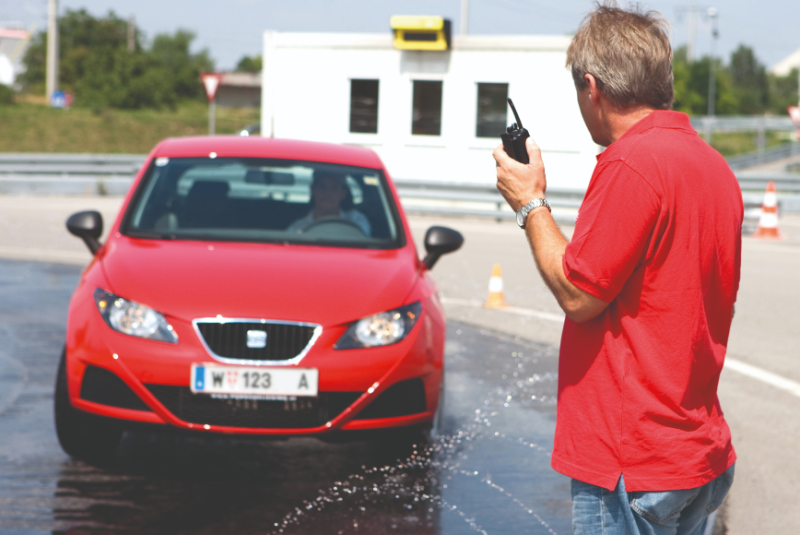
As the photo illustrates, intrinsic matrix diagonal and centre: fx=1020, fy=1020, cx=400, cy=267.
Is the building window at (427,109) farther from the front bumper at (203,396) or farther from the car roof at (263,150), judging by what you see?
the front bumper at (203,396)

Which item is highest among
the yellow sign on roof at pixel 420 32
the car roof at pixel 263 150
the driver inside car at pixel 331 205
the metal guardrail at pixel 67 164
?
the yellow sign on roof at pixel 420 32

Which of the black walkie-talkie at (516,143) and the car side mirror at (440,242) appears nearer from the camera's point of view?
the black walkie-talkie at (516,143)

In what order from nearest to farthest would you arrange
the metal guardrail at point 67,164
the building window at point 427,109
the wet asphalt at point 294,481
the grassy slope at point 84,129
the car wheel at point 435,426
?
the wet asphalt at point 294,481 → the car wheel at point 435,426 → the building window at point 427,109 → the metal guardrail at point 67,164 → the grassy slope at point 84,129

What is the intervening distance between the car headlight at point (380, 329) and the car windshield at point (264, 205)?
0.75 metres

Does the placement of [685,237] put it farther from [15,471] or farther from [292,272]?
[15,471]

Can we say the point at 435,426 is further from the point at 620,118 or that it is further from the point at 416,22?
the point at 416,22

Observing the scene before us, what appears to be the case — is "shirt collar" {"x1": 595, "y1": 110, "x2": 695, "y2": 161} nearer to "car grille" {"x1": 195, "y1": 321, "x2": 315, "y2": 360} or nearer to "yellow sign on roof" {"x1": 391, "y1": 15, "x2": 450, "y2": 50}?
"car grille" {"x1": 195, "y1": 321, "x2": 315, "y2": 360}

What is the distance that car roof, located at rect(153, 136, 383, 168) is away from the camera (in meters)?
5.70

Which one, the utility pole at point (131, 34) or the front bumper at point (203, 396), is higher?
the utility pole at point (131, 34)

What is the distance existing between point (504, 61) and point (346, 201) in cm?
1379

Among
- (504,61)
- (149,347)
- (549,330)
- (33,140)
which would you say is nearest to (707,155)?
(149,347)

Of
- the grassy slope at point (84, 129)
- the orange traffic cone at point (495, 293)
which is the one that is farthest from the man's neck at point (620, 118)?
the grassy slope at point (84, 129)

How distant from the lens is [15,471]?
4.37 meters

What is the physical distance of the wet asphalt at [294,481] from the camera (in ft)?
12.7
